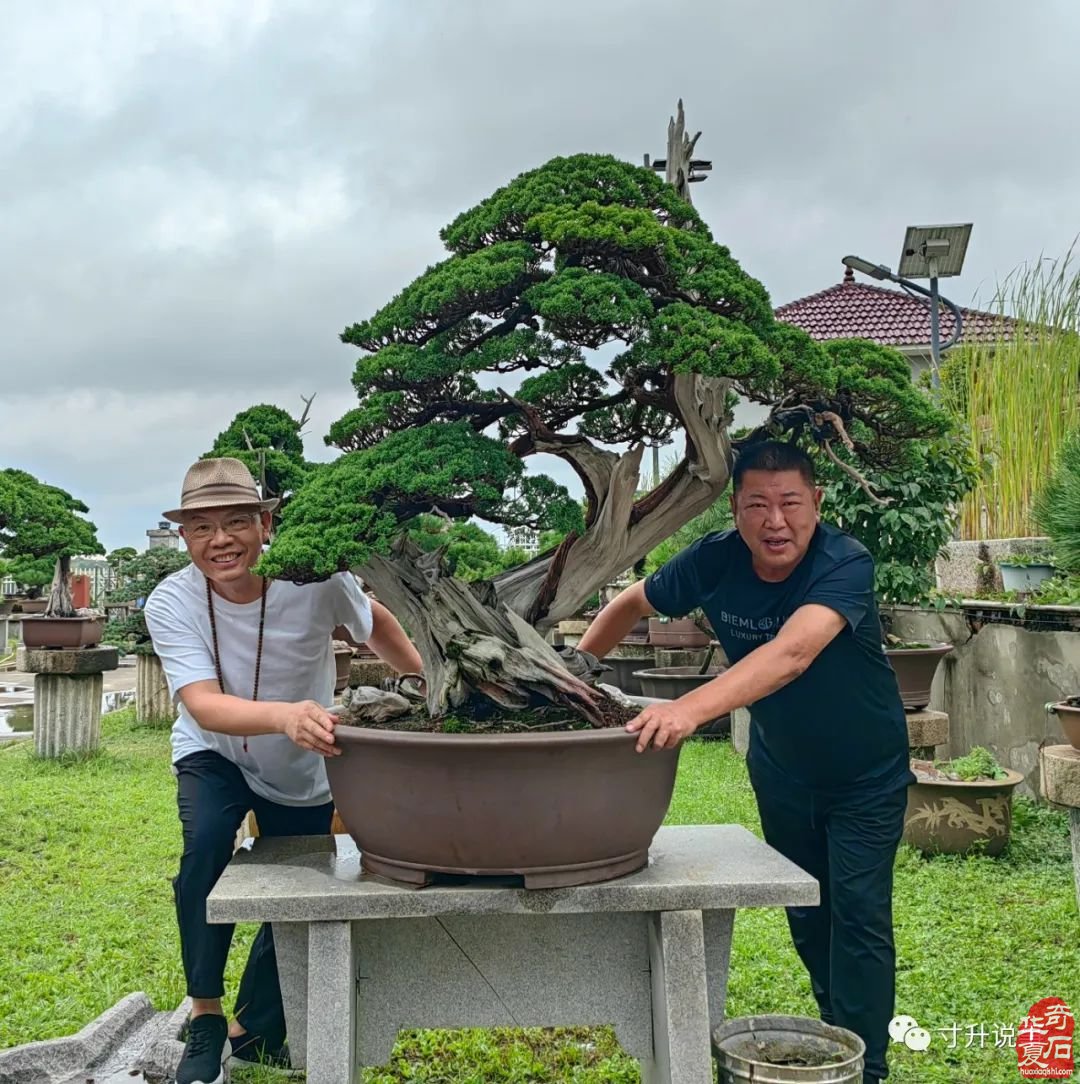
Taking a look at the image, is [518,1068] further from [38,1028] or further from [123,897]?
[123,897]

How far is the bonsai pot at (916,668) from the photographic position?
16.8ft

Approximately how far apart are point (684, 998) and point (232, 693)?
1.14m

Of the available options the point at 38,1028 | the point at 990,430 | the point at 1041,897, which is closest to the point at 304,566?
the point at 38,1028

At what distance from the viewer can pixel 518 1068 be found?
2629mm

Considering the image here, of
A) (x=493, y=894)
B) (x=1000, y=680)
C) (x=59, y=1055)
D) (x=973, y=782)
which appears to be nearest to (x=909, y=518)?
(x=1000, y=680)

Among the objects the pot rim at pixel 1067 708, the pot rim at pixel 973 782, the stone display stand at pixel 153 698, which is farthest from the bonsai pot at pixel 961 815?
the stone display stand at pixel 153 698

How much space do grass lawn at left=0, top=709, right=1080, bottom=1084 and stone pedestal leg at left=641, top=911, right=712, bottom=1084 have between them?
74 cm

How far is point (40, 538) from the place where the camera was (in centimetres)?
702

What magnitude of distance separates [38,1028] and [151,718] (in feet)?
19.4

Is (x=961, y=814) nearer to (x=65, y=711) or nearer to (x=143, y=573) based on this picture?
(x=65, y=711)

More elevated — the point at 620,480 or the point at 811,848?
the point at 620,480

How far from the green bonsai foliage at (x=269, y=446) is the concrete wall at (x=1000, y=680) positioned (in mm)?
3391

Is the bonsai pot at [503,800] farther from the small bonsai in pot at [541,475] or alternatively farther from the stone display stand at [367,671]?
the stone display stand at [367,671]

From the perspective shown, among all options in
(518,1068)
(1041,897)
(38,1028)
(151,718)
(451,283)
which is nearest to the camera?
(451,283)
